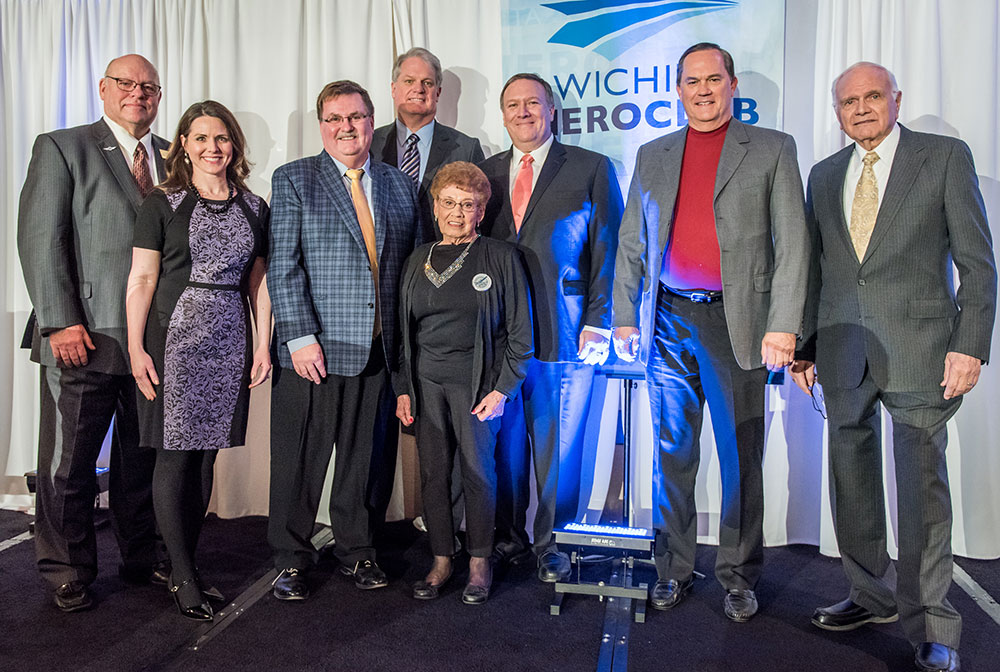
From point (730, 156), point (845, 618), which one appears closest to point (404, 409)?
point (730, 156)

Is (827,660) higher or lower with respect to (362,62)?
lower

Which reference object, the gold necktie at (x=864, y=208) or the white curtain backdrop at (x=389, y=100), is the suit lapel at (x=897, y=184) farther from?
the white curtain backdrop at (x=389, y=100)

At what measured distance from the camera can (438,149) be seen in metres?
3.37

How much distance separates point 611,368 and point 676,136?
35.9 inches

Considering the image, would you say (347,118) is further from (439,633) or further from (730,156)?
(439,633)

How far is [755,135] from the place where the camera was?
8.55 feet

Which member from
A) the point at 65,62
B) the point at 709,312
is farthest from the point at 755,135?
the point at 65,62

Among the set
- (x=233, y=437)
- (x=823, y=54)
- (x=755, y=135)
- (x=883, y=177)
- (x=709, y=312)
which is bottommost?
(x=233, y=437)

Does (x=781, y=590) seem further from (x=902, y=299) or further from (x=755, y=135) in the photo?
(x=755, y=135)

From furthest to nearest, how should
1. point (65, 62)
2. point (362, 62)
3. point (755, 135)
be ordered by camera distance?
1. point (65, 62)
2. point (362, 62)
3. point (755, 135)

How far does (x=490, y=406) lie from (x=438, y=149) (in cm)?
132

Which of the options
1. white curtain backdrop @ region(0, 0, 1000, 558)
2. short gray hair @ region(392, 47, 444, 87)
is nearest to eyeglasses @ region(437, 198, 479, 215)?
short gray hair @ region(392, 47, 444, 87)

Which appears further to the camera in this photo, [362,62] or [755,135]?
[362,62]

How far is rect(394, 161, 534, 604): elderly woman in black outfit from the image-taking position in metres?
2.68
